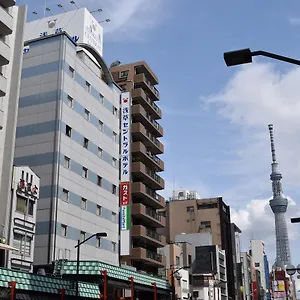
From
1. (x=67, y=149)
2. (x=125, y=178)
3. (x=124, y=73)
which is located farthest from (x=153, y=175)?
(x=67, y=149)

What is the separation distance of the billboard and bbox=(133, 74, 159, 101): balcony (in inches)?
289

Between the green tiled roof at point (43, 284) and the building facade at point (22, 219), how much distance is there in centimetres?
315

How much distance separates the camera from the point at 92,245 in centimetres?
5388

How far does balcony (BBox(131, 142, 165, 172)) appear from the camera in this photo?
223 feet

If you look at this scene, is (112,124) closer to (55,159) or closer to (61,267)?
(55,159)

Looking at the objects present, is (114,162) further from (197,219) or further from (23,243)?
(197,219)

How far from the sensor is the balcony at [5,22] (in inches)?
1623

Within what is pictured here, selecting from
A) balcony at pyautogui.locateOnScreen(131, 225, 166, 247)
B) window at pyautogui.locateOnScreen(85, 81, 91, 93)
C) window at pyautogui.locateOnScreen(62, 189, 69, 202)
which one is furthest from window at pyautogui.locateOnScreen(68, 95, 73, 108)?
balcony at pyautogui.locateOnScreen(131, 225, 166, 247)

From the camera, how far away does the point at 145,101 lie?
72000 millimetres

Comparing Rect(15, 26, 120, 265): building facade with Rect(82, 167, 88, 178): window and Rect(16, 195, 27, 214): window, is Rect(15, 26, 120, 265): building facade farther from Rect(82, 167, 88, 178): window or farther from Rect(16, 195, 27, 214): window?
Rect(16, 195, 27, 214): window

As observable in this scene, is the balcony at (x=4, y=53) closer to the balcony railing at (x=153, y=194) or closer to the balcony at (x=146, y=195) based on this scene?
the balcony at (x=146, y=195)

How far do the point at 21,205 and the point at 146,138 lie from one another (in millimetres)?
29494

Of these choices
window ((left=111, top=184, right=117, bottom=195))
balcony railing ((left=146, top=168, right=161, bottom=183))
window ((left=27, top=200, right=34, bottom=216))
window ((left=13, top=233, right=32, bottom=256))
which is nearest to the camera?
window ((left=13, top=233, right=32, bottom=256))

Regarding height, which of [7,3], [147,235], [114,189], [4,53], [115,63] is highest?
[115,63]
